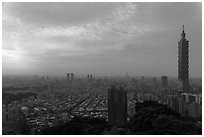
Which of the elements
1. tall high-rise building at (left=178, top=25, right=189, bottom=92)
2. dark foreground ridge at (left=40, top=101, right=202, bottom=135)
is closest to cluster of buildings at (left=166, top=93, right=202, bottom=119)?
tall high-rise building at (left=178, top=25, right=189, bottom=92)

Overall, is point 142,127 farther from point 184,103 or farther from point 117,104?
point 184,103

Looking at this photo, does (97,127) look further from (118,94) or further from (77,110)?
(77,110)

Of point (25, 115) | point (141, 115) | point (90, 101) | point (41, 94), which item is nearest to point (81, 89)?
point (90, 101)

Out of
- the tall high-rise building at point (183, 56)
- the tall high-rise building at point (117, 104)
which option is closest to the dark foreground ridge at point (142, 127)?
the tall high-rise building at point (117, 104)

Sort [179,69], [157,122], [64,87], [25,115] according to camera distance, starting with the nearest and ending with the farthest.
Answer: [157,122] → [179,69] → [25,115] → [64,87]

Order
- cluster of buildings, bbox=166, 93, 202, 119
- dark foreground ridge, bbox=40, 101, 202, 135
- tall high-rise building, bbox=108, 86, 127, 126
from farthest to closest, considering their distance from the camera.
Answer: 1. cluster of buildings, bbox=166, 93, 202, 119
2. tall high-rise building, bbox=108, 86, 127, 126
3. dark foreground ridge, bbox=40, 101, 202, 135

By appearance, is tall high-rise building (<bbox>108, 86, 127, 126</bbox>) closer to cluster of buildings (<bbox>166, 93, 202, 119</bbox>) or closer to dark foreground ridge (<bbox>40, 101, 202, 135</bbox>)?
dark foreground ridge (<bbox>40, 101, 202, 135</bbox>)
